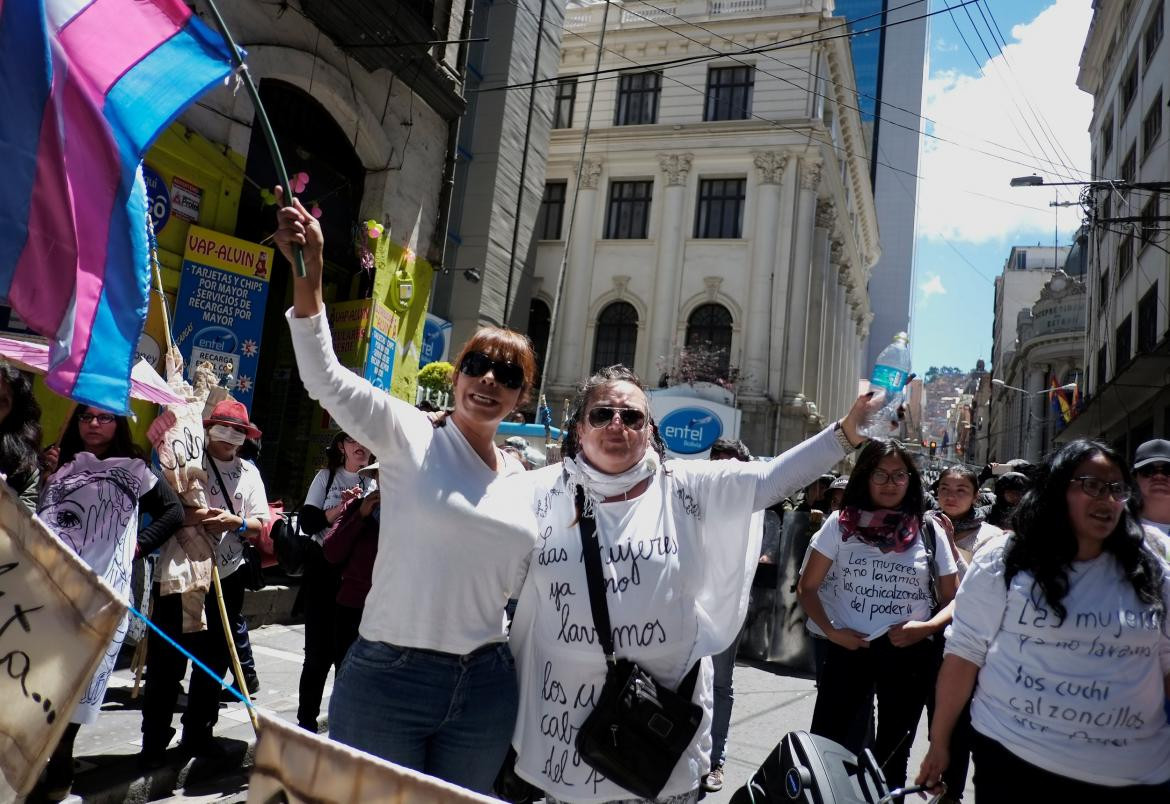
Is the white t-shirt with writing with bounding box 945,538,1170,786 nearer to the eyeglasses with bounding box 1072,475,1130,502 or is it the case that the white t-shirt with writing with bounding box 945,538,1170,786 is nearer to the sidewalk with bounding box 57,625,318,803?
the eyeglasses with bounding box 1072,475,1130,502

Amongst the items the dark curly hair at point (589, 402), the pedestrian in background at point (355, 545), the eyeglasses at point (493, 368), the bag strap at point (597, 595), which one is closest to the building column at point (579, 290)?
the pedestrian in background at point (355, 545)

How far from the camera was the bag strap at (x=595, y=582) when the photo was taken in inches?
98.2

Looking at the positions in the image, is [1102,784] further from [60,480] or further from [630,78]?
[630,78]

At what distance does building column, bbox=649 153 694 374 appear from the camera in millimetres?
29328

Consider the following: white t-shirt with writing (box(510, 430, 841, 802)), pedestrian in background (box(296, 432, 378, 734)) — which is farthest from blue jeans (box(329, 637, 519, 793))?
pedestrian in background (box(296, 432, 378, 734))

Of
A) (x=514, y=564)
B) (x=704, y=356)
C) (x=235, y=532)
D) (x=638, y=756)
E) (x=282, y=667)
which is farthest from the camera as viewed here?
(x=704, y=356)

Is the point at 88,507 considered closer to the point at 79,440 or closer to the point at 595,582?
the point at 79,440

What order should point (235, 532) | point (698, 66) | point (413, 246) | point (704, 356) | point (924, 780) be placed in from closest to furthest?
point (924, 780) < point (235, 532) < point (413, 246) < point (704, 356) < point (698, 66)

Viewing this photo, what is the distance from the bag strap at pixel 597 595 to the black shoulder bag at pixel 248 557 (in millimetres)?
3092

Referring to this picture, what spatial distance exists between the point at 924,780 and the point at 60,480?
389cm

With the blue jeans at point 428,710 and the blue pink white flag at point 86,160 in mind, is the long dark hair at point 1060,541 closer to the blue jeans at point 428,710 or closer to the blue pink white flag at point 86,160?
the blue jeans at point 428,710

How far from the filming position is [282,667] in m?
6.93

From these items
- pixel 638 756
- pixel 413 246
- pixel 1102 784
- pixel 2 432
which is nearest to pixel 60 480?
pixel 2 432

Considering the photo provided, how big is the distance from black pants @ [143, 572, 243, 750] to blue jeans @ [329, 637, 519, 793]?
236 centimetres
